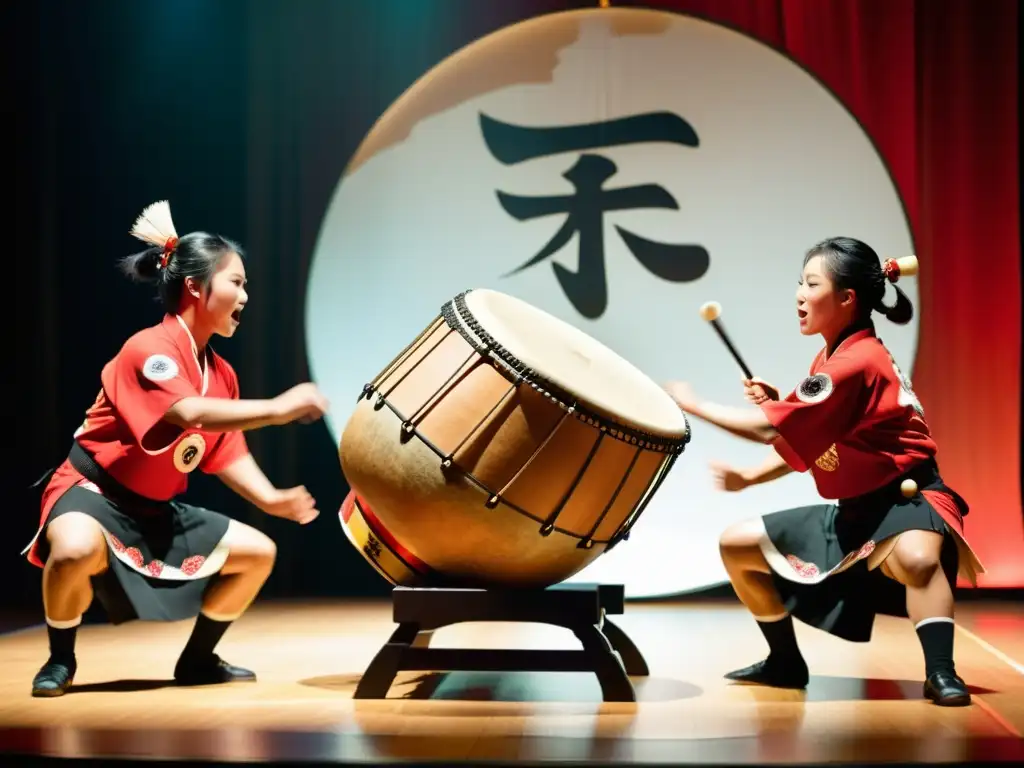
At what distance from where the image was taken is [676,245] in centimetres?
411

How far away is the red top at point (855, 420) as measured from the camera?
2.56m

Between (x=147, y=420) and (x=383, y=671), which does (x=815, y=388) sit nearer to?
(x=383, y=671)

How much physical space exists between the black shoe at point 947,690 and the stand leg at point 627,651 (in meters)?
0.65

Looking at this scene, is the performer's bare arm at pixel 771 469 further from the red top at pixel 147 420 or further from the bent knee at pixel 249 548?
the red top at pixel 147 420

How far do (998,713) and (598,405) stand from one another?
95 centimetres

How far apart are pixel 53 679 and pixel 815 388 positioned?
1694mm

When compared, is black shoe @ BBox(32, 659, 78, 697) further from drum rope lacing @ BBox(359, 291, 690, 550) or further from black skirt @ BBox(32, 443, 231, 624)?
drum rope lacing @ BBox(359, 291, 690, 550)

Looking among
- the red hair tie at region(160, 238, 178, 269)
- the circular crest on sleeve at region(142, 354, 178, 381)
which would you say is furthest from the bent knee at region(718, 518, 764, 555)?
the red hair tie at region(160, 238, 178, 269)

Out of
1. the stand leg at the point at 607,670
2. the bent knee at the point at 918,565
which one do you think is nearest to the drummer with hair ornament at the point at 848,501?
the bent knee at the point at 918,565

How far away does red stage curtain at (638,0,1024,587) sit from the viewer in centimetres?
419

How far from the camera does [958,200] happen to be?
422cm

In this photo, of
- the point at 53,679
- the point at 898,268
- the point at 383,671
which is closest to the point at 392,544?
the point at 383,671

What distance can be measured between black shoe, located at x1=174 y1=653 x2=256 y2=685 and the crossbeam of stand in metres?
0.36

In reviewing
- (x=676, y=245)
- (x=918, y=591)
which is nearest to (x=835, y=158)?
(x=676, y=245)
